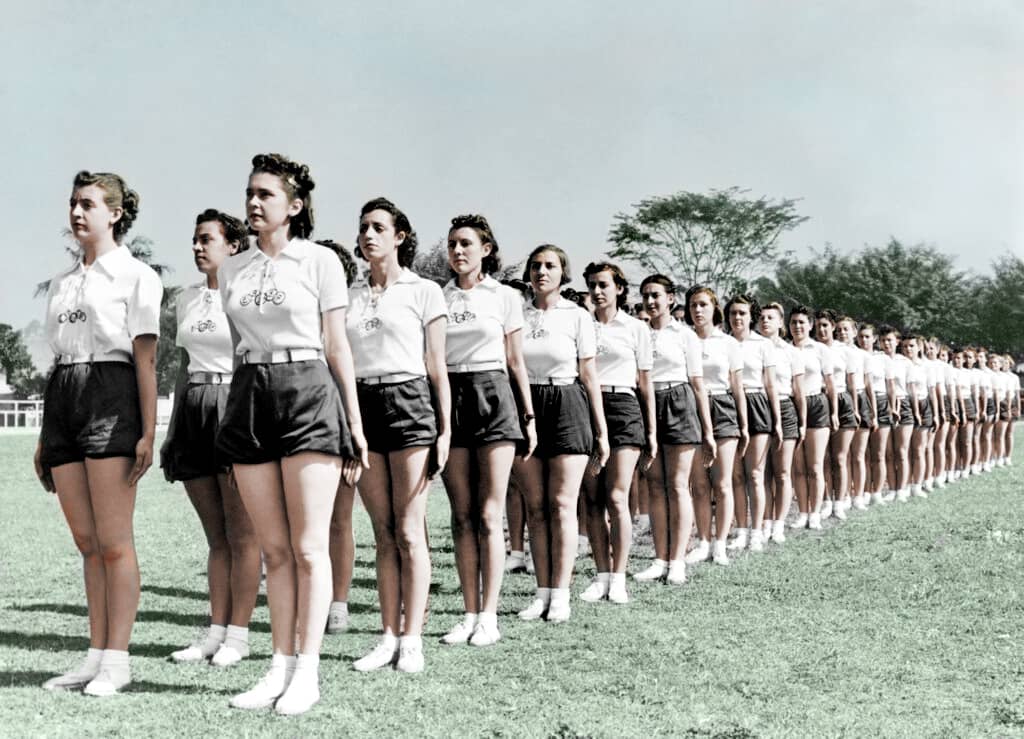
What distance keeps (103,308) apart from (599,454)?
340 centimetres

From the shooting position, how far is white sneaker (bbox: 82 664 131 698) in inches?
195

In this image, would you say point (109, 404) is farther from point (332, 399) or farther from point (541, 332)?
point (541, 332)

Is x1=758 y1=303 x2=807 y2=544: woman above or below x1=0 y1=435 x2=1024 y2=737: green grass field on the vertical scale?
above

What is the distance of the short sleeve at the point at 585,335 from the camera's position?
24.0ft

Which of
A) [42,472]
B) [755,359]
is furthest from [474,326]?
[755,359]

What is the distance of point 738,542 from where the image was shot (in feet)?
34.9

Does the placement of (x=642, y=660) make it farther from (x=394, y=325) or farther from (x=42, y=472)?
(x=42, y=472)

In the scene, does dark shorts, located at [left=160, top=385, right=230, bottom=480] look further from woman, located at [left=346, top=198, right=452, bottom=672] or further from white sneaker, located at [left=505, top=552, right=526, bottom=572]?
white sneaker, located at [left=505, top=552, right=526, bottom=572]

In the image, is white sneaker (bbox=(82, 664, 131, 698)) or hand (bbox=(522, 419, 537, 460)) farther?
hand (bbox=(522, 419, 537, 460))

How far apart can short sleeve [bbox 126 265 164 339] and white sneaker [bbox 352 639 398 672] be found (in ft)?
5.85

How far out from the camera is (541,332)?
7.27 metres

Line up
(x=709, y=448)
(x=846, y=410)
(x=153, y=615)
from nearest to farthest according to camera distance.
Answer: (x=153, y=615) < (x=709, y=448) < (x=846, y=410)

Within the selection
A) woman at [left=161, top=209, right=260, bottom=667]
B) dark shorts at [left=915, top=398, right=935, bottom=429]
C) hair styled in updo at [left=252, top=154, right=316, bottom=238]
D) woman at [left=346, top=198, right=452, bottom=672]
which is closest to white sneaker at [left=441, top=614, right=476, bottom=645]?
woman at [left=346, top=198, right=452, bottom=672]

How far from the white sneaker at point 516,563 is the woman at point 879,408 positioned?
6.75 meters
